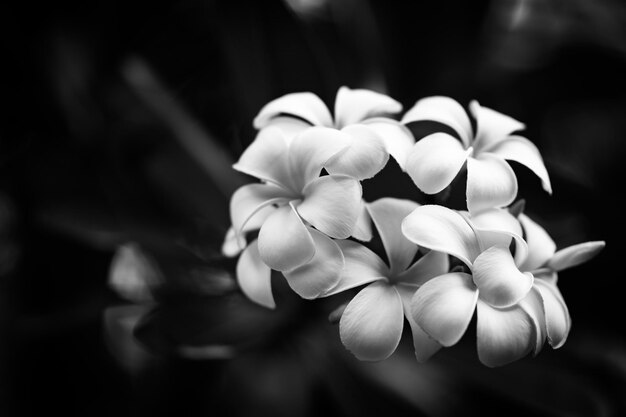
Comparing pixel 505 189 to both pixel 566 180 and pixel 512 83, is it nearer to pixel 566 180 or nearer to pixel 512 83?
pixel 566 180

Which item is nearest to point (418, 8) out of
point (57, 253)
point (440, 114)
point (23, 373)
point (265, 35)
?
point (265, 35)

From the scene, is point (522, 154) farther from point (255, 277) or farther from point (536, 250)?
point (255, 277)

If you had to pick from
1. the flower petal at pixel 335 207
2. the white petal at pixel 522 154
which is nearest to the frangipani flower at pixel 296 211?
the flower petal at pixel 335 207

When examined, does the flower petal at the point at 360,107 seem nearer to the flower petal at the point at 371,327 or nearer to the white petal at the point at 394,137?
the white petal at the point at 394,137

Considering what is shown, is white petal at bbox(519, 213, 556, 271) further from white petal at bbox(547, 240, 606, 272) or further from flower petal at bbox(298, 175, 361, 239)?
flower petal at bbox(298, 175, 361, 239)

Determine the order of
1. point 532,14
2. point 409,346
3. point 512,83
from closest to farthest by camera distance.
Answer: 1. point 409,346
2. point 512,83
3. point 532,14

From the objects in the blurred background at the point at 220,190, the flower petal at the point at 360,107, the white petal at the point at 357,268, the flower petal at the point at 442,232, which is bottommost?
the blurred background at the point at 220,190
